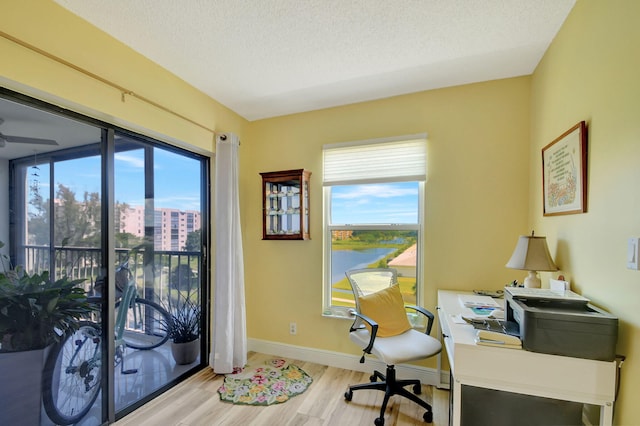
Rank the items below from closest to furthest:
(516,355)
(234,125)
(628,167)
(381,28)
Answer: (628,167) < (516,355) < (381,28) < (234,125)

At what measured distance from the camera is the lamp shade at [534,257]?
1.62 m

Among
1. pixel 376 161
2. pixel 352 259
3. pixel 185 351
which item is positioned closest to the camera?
pixel 185 351

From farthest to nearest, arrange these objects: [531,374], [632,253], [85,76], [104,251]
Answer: [104,251] → [85,76] → [531,374] → [632,253]

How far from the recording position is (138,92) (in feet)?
6.38

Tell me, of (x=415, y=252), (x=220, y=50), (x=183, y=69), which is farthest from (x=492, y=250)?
(x=183, y=69)

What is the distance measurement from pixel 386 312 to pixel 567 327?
3.93 ft

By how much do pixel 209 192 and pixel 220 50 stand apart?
129 cm

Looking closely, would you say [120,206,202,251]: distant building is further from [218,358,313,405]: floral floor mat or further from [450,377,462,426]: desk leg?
[450,377,462,426]: desk leg

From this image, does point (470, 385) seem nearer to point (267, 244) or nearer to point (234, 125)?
point (267, 244)

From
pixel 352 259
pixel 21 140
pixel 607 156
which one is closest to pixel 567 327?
pixel 607 156

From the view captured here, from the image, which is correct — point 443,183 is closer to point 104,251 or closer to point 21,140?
point 104,251

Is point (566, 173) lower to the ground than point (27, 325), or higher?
higher

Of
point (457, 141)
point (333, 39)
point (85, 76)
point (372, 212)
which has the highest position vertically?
point (333, 39)

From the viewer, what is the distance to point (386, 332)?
85.8 inches
